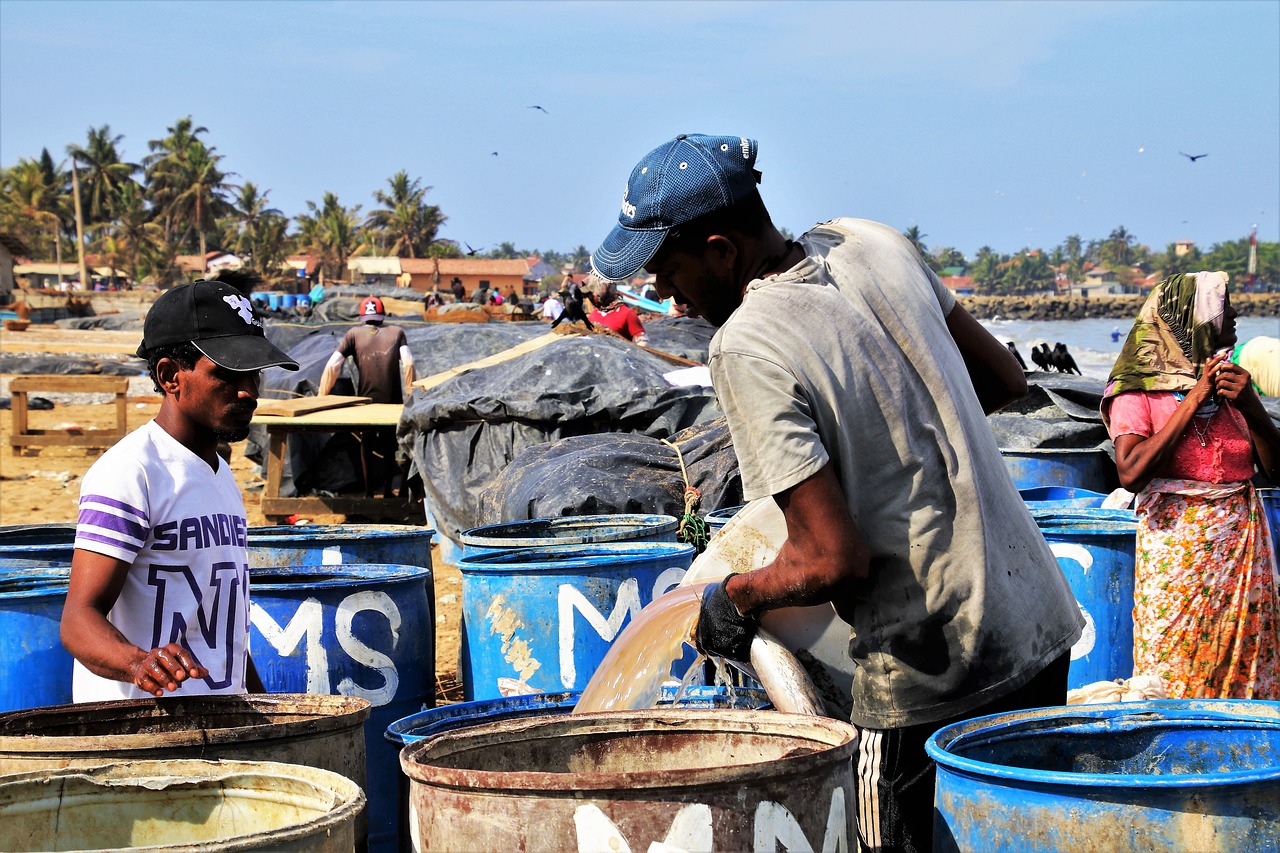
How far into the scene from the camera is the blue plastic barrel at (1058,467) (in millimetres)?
7047

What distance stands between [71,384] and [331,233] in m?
68.4

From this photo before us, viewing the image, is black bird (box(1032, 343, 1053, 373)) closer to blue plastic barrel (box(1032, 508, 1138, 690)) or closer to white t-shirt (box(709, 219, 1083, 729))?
blue plastic barrel (box(1032, 508, 1138, 690))

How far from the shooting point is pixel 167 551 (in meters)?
2.71

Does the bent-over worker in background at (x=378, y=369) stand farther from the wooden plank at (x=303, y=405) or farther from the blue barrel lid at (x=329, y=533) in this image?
the blue barrel lid at (x=329, y=533)

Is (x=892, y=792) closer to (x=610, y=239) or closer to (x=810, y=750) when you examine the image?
(x=810, y=750)

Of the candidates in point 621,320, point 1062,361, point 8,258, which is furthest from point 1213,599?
point 8,258

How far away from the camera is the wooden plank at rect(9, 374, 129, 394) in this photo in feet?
52.8

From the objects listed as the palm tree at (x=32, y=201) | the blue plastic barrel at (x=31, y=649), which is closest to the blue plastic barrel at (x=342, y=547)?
the blue plastic barrel at (x=31, y=649)

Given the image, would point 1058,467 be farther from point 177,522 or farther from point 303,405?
point 303,405

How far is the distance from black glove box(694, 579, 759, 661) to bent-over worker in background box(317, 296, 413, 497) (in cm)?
896

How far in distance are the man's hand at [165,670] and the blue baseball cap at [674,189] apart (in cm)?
104

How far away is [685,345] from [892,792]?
985 cm

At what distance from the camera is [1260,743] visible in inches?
88.8

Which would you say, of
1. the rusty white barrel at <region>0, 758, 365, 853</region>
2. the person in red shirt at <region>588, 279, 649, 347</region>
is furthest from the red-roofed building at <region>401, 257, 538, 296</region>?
the rusty white barrel at <region>0, 758, 365, 853</region>
